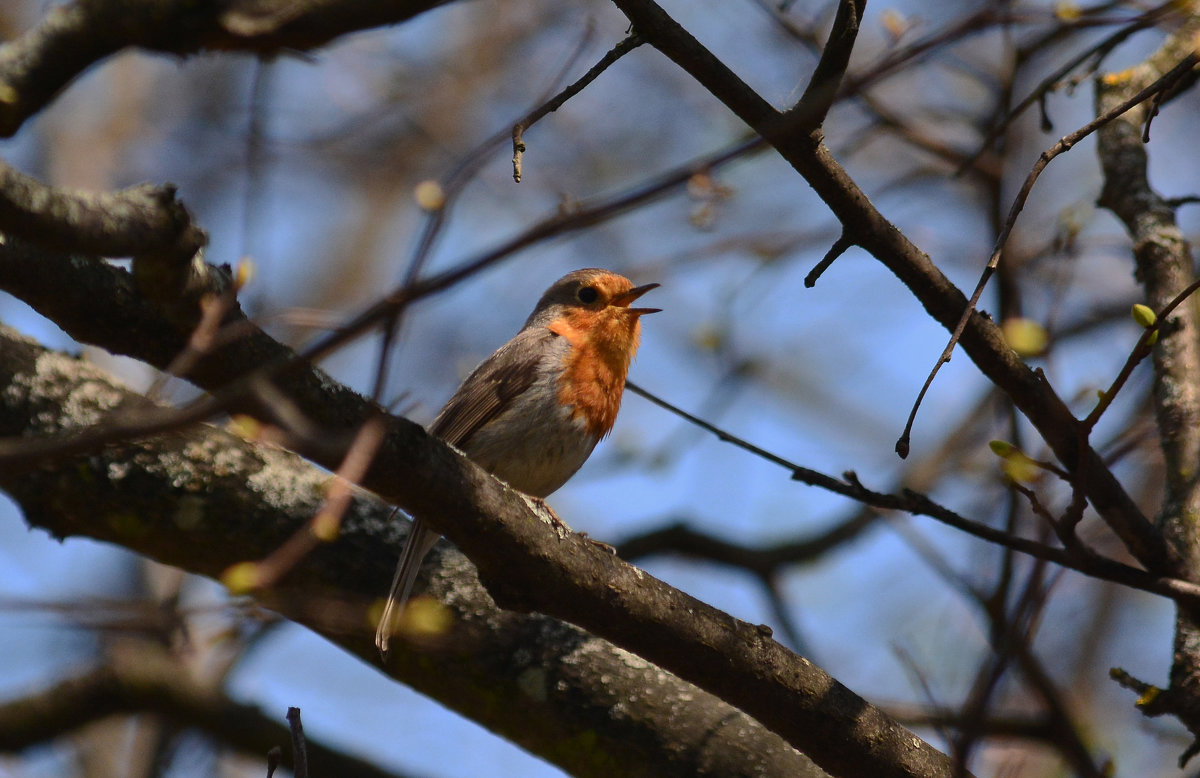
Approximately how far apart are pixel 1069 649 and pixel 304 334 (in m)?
6.63

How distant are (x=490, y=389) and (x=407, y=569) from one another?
128 centimetres

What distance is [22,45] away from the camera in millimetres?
1665

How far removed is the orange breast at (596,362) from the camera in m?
4.89

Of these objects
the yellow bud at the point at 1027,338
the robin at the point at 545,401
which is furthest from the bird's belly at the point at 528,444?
the yellow bud at the point at 1027,338

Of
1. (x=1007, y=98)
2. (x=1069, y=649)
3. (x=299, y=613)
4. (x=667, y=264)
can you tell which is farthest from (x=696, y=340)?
(x=1069, y=649)

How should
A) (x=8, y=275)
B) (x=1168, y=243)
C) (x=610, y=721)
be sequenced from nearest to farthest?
(x=8, y=275), (x=610, y=721), (x=1168, y=243)

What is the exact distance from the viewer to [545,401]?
479 cm

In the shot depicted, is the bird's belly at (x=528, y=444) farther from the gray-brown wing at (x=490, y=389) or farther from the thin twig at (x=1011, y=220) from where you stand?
the thin twig at (x=1011, y=220)

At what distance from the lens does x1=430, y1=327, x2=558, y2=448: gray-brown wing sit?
4.84m

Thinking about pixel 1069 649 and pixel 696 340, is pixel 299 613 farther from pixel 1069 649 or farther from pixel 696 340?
pixel 1069 649

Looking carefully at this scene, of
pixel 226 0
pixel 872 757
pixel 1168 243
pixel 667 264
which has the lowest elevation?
pixel 872 757

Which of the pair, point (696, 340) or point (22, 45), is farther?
point (696, 340)

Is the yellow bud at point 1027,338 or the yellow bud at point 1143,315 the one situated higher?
the yellow bud at point 1027,338

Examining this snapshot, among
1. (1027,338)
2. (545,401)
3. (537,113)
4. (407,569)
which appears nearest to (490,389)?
(545,401)
